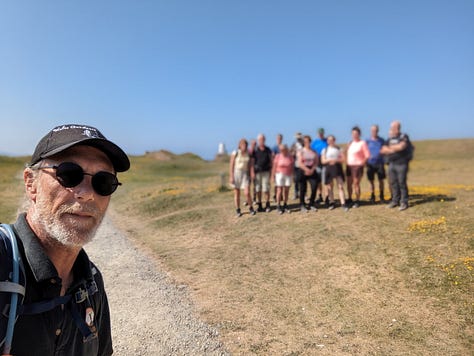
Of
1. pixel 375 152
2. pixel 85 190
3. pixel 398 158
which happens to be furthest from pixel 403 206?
pixel 85 190

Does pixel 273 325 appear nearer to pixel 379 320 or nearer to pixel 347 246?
pixel 379 320

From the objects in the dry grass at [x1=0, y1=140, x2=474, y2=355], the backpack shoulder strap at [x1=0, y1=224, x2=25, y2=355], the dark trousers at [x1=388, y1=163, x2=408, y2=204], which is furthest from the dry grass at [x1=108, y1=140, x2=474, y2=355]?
the backpack shoulder strap at [x1=0, y1=224, x2=25, y2=355]

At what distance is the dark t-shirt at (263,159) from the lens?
1276cm

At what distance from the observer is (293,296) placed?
265 inches

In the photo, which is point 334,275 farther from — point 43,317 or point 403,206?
point 43,317

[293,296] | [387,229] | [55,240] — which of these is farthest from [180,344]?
[387,229]

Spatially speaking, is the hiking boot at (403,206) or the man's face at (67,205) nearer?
the man's face at (67,205)

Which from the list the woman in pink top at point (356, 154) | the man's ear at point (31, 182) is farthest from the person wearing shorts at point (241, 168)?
the man's ear at point (31, 182)

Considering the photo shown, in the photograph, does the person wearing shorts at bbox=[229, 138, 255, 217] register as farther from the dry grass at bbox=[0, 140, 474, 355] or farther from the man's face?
the man's face

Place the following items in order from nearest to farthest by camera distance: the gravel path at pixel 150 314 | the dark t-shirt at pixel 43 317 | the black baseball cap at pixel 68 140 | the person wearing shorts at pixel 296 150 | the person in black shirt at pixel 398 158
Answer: the dark t-shirt at pixel 43 317
the black baseball cap at pixel 68 140
the gravel path at pixel 150 314
the person in black shirt at pixel 398 158
the person wearing shorts at pixel 296 150

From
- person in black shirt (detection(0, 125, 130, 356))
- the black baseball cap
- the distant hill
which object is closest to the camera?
person in black shirt (detection(0, 125, 130, 356))

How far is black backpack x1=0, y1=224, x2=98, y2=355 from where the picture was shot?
5.22 feet

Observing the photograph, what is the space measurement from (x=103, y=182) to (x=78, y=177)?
154mm

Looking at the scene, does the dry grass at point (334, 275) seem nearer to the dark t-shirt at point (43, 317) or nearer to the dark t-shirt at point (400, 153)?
the dark t-shirt at point (400, 153)
